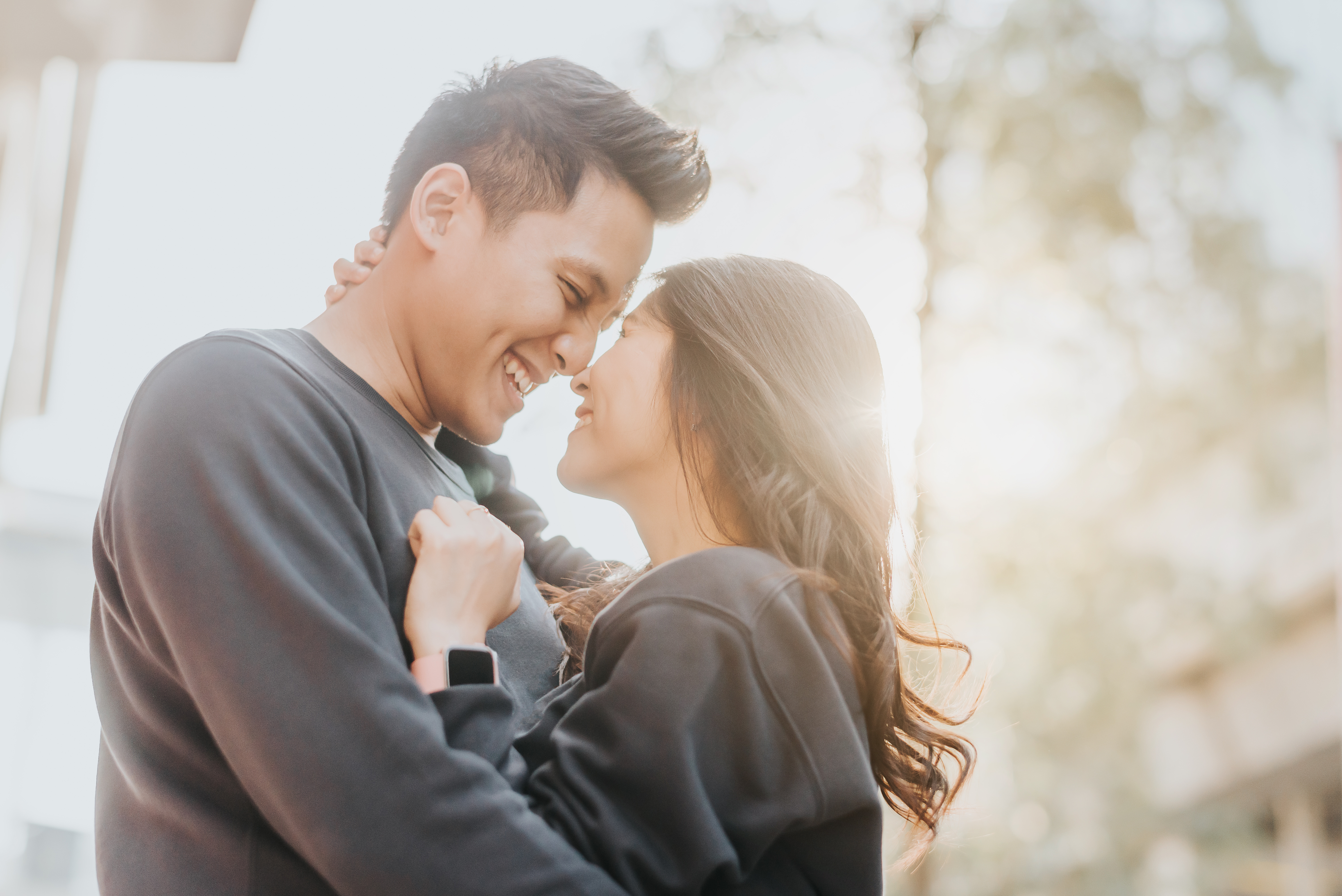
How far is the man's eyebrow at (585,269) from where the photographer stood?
4.09 ft

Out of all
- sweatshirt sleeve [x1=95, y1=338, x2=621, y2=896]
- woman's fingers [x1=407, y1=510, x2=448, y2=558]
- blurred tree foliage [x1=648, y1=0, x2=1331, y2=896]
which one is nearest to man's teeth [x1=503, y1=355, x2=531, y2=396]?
woman's fingers [x1=407, y1=510, x2=448, y2=558]

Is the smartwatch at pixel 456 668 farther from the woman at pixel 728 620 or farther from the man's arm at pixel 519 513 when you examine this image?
the man's arm at pixel 519 513

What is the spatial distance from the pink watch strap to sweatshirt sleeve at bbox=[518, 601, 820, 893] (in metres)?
0.12

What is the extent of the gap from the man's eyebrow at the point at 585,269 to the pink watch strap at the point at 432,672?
0.53 m

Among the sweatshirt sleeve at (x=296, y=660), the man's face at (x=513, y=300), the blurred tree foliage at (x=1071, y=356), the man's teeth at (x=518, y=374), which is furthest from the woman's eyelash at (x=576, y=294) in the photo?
the blurred tree foliage at (x=1071, y=356)

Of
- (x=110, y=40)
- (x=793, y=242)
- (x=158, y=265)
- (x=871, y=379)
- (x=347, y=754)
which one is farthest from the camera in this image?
(x=793, y=242)

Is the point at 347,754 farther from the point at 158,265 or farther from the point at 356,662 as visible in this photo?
the point at 158,265

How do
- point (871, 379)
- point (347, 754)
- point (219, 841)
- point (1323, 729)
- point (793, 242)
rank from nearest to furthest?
point (347, 754) < point (219, 841) < point (871, 379) < point (793, 242) < point (1323, 729)

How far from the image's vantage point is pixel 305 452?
2.91 ft

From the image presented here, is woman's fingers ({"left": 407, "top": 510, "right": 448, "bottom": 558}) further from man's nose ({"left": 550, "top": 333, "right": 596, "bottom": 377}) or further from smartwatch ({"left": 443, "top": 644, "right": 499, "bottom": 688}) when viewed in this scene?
man's nose ({"left": 550, "top": 333, "right": 596, "bottom": 377})

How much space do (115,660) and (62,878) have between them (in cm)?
178

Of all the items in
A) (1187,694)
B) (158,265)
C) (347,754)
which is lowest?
(1187,694)

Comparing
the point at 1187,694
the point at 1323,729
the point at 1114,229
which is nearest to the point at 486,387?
the point at 1114,229

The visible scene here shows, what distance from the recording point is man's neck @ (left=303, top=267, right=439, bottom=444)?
1.24m
